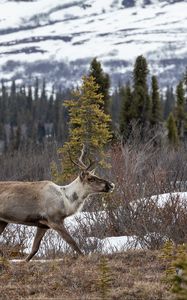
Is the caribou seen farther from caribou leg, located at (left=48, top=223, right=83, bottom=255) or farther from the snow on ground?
the snow on ground

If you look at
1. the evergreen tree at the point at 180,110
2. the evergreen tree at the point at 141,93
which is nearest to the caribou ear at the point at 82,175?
the evergreen tree at the point at 141,93

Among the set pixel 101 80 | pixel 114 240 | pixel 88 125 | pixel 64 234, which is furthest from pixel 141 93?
pixel 64 234

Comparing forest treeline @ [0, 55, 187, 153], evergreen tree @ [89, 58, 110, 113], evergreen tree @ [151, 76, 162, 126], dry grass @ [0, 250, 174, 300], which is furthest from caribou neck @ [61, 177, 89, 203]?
evergreen tree @ [151, 76, 162, 126]

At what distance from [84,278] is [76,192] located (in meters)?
3.35

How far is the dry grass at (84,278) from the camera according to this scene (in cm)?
921

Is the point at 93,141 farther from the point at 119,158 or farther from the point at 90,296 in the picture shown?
the point at 90,296

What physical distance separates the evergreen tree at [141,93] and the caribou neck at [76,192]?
48.4m

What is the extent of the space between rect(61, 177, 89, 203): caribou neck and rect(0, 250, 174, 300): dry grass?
1.54m

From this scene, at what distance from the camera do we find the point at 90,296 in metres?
9.12

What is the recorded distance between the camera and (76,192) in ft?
43.2

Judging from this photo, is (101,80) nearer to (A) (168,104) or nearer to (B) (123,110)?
(B) (123,110)

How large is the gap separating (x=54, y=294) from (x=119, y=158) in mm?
17252

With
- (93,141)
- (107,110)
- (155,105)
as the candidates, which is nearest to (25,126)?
(155,105)

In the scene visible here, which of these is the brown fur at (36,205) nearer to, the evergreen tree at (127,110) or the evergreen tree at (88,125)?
the evergreen tree at (88,125)
